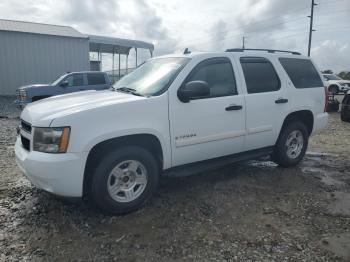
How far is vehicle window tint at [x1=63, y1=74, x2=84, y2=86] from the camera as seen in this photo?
41.4 ft

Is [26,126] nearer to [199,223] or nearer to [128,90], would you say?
[128,90]

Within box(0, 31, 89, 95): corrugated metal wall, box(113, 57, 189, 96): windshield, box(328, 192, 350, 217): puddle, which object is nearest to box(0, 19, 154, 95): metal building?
box(0, 31, 89, 95): corrugated metal wall

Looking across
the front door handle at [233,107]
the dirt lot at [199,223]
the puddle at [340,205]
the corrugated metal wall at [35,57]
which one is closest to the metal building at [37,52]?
the corrugated metal wall at [35,57]

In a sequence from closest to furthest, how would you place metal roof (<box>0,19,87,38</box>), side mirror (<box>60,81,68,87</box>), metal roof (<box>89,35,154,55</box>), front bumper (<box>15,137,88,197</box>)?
front bumper (<box>15,137,88,197</box>) → side mirror (<box>60,81,68,87</box>) → metal roof (<box>0,19,87,38</box>) → metal roof (<box>89,35,154,55</box>)

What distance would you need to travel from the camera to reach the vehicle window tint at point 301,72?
5.23 m

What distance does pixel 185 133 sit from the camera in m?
3.91

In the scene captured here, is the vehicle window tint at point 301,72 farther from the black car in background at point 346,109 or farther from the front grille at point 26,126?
the black car in background at point 346,109

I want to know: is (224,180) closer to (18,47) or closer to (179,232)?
(179,232)

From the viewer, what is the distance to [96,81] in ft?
43.7

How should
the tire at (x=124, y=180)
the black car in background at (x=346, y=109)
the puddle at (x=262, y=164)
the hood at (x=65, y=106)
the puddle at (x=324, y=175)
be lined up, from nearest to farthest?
the hood at (x=65, y=106), the tire at (x=124, y=180), the puddle at (x=324, y=175), the puddle at (x=262, y=164), the black car in background at (x=346, y=109)

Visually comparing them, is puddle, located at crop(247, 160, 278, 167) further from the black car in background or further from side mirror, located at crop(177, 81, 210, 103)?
the black car in background

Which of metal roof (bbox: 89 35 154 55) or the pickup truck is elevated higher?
→ metal roof (bbox: 89 35 154 55)

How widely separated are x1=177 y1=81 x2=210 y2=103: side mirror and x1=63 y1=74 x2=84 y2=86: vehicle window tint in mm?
9811

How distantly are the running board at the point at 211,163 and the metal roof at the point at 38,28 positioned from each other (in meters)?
18.7
